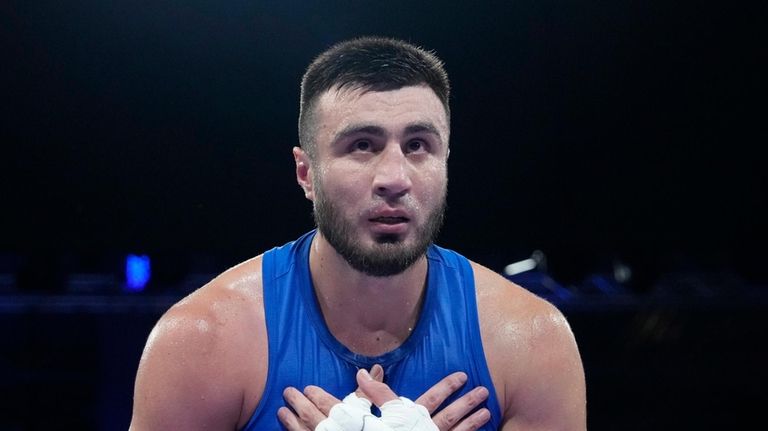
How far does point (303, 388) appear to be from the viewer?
2096mm

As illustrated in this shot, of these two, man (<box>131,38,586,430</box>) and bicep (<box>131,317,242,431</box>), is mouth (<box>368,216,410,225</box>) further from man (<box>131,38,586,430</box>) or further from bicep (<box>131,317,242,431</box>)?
bicep (<box>131,317,242,431</box>)

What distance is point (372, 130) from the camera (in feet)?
6.66

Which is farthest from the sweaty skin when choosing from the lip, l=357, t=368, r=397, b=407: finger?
l=357, t=368, r=397, b=407: finger

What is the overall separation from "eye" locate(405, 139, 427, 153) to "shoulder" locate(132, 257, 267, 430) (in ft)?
1.83

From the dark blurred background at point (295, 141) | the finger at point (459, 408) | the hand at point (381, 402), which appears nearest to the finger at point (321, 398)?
the hand at point (381, 402)

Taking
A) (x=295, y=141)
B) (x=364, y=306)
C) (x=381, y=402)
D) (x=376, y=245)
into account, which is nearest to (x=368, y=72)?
(x=376, y=245)

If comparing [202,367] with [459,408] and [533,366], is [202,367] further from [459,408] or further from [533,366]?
[533,366]

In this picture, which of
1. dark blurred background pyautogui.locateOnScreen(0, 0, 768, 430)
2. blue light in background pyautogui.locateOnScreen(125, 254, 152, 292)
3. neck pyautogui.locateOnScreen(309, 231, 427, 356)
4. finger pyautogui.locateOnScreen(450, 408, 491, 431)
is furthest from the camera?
blue light in background pyautogui.locateOnScreen(125, 254, 152, 292)

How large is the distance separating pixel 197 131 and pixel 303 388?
342cm

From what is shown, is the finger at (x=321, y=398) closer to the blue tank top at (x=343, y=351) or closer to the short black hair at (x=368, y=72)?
the blue tank top at (x=343, y=351)

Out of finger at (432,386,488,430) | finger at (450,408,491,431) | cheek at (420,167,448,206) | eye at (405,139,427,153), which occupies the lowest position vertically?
finger at (450,408,491,431)

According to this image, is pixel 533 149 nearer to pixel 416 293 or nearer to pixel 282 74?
pixel 282 74

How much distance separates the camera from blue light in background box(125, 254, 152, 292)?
16.6ft

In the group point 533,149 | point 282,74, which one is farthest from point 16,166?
point 533,149
